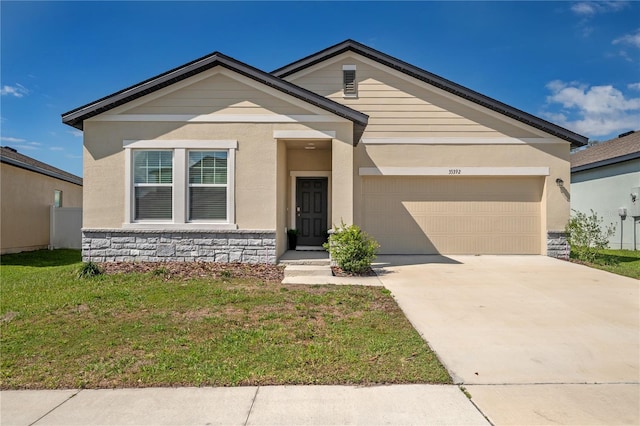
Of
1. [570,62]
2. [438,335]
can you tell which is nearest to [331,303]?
[438,335]

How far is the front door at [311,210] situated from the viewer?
1170 cm

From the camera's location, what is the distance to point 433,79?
1138 cm

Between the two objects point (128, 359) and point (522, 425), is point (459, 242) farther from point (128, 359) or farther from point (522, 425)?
point (128, 359)

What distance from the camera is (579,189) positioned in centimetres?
1697

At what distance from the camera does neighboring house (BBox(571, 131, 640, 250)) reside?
1412 centimetres

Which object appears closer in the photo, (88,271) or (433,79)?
(88,271)

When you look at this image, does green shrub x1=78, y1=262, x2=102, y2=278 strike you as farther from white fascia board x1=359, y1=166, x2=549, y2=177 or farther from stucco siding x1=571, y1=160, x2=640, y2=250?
stucco siding x1=571, y1=160, x2=640, y2=250

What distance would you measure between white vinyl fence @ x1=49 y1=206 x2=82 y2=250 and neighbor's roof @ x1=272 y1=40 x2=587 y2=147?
10932 mm

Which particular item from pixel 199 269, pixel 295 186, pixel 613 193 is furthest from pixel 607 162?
pixel 199 269

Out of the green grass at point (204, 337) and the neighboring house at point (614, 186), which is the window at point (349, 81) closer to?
the green grass at point (204, 337)

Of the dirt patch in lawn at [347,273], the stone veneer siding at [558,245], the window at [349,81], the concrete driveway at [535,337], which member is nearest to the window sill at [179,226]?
the dirt patch in lawn at [347,273]

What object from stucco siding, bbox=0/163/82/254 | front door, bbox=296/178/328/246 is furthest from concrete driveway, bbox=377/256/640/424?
stucco siding, bbox=0/163/82/254

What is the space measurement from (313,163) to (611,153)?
1354 cm

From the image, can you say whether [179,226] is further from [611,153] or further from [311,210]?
[611,153]
